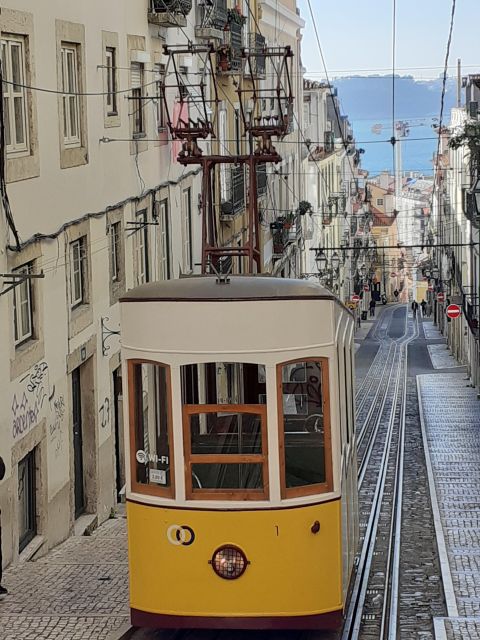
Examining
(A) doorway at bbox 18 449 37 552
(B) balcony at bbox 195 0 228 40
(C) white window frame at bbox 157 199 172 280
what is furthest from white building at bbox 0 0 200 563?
(B) balcony at bbox 195 0 228 40

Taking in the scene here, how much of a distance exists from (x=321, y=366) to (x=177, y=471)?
1.20 m

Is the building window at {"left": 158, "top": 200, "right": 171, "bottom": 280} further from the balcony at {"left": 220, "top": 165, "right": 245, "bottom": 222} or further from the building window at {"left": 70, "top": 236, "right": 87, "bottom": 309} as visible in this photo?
the balcony at {"left": 220, "top": 165, "right": 245, "bottom": 222}

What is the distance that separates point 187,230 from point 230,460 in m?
14.9

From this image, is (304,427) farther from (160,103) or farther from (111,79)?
(160,103)

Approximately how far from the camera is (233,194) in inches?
1093

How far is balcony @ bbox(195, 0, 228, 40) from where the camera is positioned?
24.7 m

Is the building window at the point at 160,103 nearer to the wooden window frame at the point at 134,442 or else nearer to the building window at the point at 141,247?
the building window at the point at 141,247

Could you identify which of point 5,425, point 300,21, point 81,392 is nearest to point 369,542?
point 81,392

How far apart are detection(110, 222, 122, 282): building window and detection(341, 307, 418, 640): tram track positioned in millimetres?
4482

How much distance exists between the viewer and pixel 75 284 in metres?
14.7

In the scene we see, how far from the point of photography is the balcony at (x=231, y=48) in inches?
1052

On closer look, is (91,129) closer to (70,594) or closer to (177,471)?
(70,594)

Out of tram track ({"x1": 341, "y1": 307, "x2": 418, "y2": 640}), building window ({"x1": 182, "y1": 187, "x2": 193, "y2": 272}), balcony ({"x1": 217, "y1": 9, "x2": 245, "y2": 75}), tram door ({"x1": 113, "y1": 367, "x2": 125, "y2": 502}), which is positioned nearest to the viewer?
tram track ({"x1": 341, "y1": 307, "x2": 418, "y2": 640})

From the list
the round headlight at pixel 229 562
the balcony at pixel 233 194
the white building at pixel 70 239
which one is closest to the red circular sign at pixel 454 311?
the balcony at pixel 233 194
